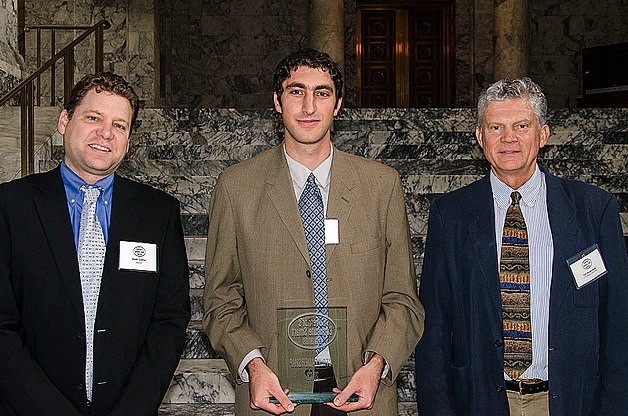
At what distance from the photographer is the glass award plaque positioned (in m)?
2.66

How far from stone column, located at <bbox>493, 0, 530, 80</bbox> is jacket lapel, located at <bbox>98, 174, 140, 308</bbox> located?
30.4 feet

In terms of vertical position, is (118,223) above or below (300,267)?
above

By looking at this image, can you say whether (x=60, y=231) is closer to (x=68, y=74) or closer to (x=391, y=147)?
(x=68, y=74)

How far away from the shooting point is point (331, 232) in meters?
2.98

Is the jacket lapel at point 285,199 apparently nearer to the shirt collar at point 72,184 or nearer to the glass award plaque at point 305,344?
the glass award plaque at point 305,344

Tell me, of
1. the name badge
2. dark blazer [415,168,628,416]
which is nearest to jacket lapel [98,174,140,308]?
dark blazer [415,168,628,416]

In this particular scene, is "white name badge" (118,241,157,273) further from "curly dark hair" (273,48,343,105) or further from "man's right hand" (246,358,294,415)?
"curly dark hair" (273,48,343,105)

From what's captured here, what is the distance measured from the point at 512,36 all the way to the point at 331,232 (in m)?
9.28

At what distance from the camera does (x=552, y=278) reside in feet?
9.65

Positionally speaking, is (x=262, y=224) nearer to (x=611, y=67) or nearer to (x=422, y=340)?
(x=422, y=340)

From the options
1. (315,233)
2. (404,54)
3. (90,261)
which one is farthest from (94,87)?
(404,54)

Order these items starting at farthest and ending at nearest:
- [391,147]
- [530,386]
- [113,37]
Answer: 1. [113,37]
2. [391,147]
3. [530,386]

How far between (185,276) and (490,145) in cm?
131

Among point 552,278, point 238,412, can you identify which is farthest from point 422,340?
point 238,412
